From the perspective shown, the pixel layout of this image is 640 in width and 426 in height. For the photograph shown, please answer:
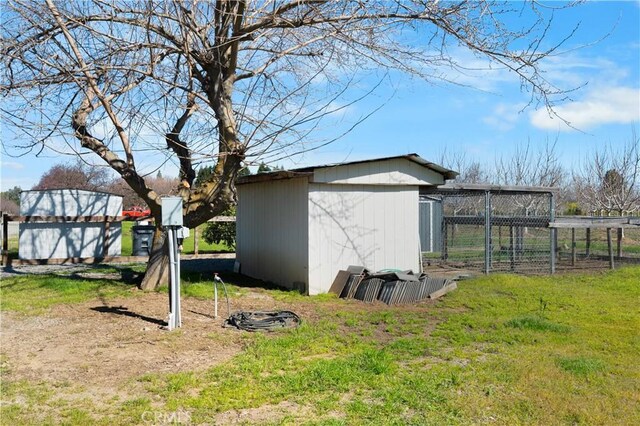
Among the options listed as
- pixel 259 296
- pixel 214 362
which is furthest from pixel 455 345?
pixel 259 296

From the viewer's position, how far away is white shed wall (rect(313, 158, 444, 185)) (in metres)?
9.52

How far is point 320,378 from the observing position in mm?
4738

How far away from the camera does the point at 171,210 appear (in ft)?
21.8

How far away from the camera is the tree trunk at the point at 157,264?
9.02 metres

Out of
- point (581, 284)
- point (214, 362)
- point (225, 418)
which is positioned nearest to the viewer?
point (225, 418)

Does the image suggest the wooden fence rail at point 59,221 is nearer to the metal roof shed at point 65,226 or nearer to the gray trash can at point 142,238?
the metal roof shed at point 65,226

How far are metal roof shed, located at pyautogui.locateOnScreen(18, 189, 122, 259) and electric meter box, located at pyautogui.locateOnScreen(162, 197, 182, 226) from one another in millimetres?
8211

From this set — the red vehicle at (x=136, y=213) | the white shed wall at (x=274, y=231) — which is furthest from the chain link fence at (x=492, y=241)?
the red vehicle at (x=136, y=213)

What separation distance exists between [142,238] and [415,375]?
436 inches

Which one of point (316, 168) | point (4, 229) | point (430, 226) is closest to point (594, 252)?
point (430, 226)

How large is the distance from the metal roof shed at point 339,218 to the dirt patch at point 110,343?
1706mm

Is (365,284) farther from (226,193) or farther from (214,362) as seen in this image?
(214,362)

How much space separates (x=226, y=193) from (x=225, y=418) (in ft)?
16.3

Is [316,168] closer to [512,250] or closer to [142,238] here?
[512,250]
